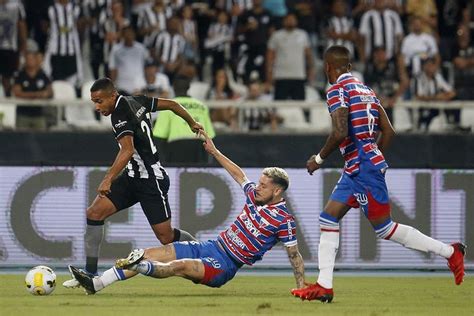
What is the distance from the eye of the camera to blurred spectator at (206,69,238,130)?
1808 cm

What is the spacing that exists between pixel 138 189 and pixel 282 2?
8908mm

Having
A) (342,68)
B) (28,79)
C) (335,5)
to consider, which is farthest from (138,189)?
(335,5)

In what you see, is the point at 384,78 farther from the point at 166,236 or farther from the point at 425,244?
the point at 425,244

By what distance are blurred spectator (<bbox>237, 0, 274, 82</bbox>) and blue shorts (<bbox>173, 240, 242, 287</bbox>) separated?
8.69 m

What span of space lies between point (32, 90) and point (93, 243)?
677 cm

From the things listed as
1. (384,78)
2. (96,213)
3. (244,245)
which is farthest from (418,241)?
(384,78)

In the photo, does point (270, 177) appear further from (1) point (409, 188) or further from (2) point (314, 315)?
(1) point (409, 188)

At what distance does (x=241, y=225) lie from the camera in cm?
1102

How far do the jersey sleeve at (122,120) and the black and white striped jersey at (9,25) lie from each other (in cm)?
782

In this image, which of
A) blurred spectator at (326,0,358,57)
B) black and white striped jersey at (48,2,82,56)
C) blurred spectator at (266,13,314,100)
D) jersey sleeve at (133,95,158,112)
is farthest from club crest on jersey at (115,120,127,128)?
blurred spectator at (326,0,358,57)

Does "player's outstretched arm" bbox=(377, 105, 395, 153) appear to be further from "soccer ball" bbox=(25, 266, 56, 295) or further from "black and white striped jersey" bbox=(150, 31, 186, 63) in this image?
"black and white striped jersey" bbox=(150, 31, 186, 63)

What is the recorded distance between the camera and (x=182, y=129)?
15.3m

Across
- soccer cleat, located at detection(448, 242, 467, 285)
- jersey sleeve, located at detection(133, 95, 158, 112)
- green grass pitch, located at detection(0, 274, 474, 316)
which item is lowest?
green grass pitch, located at detection(0, 274, 474, 316)

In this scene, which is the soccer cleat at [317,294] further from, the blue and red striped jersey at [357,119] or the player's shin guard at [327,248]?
the blue and red striped jersey at [357,119]
